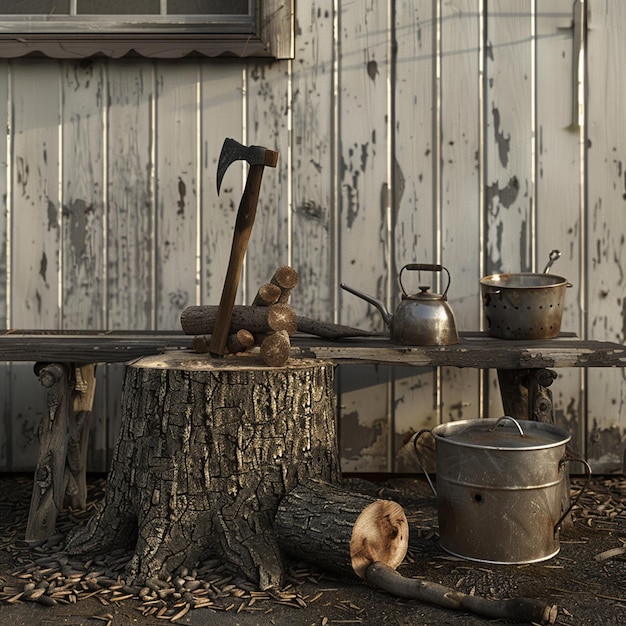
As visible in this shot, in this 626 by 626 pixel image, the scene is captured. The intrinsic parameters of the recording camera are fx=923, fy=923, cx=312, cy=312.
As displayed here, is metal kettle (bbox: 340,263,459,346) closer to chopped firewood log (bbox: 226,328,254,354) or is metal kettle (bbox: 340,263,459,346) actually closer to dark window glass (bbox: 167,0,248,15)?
chopped firewood log (bbox: 226,328,254,354)

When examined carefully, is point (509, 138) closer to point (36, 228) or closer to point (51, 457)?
point (36, 228)

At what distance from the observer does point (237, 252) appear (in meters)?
3.87

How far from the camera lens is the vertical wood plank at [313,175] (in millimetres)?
5016

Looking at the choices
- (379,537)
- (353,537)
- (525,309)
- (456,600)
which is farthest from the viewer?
(525,309)

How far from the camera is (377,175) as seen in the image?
5.04m

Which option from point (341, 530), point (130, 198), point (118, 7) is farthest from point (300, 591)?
point (118, 7)

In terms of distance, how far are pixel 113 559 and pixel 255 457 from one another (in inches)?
29.1

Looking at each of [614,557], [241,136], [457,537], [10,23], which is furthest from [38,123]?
[614,557]


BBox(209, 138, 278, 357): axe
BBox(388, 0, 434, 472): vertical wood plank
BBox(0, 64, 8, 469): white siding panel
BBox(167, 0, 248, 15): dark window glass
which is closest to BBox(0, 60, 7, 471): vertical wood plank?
BBox(0, 64, 8, 469): white siding panel

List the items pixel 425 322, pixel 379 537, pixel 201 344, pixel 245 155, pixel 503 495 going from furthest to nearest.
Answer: pixel 425 322, pixel 201 344, pixel 245 155, pixel 503 495, pixel 379 537

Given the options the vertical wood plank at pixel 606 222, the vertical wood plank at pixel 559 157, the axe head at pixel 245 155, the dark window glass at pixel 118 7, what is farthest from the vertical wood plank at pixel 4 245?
the vertical wood plank at pixel 606 222

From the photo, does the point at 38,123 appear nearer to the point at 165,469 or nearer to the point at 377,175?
the point at 377,175

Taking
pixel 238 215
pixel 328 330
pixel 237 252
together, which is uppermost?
pixel 238 215

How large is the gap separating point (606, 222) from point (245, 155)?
225cm
